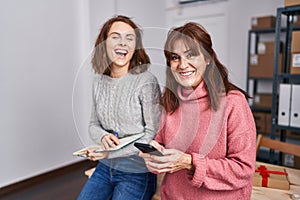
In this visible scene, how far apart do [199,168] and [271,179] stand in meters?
0.51

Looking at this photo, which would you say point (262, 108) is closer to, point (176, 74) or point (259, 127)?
point (259, 127)

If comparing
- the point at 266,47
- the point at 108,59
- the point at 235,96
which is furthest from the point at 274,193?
the point at 266,47

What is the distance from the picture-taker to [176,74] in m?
0.76

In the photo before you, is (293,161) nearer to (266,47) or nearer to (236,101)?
(266,47)

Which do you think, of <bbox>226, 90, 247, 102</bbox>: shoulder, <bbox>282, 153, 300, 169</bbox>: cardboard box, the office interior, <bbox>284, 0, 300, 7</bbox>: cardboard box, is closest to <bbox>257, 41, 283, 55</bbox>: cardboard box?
the office interior

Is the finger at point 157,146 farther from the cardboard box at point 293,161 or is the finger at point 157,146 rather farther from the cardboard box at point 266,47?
the cardboard box at point 266,47

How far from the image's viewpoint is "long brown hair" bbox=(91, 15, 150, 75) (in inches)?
31.1

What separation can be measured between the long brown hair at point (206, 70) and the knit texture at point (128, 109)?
4 cm

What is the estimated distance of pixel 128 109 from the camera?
822mm

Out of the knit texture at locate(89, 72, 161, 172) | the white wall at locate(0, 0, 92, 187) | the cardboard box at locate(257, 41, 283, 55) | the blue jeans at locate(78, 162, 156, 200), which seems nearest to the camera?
the knit texture at locate(89, 72, 161, 172)

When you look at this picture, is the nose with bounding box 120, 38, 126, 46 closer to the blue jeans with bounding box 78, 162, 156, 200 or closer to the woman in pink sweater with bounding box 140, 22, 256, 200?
the woman in pink sweater with bounding box 140, 22, 256, 200

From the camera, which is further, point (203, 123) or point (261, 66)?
point (261, 66)

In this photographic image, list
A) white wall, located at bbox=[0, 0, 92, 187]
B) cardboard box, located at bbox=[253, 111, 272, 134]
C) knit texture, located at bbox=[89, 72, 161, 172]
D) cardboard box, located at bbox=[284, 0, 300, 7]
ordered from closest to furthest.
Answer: knit texture, located at bbox=[89, 72, 161, 172] < cardboard box, located at bbox=[284, 0, 300, 7] < white wall, located at bbox=[0, 0, 92, 187] < cardboard box, located at bbox=[253, 111, 272, 134]

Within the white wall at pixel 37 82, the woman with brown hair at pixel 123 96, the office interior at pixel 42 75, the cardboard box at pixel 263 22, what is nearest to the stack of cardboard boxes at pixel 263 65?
the cardboard box at pixel 263 22
